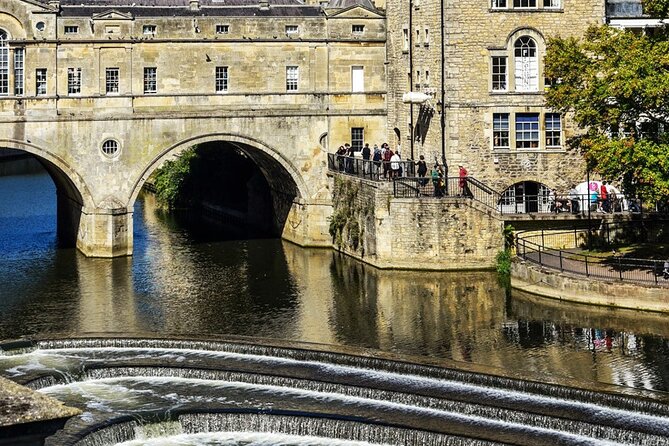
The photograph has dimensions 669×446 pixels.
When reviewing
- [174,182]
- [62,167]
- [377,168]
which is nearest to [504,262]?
[377,168]

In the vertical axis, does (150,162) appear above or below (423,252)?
above

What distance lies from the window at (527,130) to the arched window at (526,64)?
1.04m

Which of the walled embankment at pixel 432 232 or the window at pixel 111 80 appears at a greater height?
the window at pixel 111 80

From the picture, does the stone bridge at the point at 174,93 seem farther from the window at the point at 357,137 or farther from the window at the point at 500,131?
the window at the point at 500,131

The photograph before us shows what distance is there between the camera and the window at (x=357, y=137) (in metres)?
56.7

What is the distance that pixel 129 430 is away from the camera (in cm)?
3008

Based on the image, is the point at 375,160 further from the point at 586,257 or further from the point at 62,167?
the point at 62,167

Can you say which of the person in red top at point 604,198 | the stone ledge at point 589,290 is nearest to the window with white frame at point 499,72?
the person in red top at point 604,198

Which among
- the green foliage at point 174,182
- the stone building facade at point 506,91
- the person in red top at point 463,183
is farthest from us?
the green foliage at point 174,182

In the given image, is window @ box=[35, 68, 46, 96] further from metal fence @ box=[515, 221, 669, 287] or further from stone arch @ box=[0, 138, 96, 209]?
metal fence @ box=[515, 221, 669, 287]

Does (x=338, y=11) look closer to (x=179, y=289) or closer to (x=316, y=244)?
(x=316, y=244)

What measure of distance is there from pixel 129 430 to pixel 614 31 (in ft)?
71.2

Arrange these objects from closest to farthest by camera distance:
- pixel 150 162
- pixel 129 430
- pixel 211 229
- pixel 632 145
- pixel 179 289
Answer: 1. pixel 129 430
2. pixel 632 145
3. pixel 179 289
4. pixel 150 162
5. pixel 211 229

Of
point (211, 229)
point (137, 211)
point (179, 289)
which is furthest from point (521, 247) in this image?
point (137, 211)
